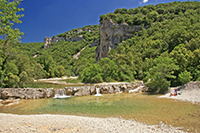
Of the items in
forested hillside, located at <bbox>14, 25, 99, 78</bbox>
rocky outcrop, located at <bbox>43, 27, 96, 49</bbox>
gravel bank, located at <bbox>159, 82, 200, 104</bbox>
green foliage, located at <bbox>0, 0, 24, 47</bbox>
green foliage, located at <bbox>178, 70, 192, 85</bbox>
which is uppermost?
rocky outcrop, located at <bbox>43, 27, 96, 49</bbox>

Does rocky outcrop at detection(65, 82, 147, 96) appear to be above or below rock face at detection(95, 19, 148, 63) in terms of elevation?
below

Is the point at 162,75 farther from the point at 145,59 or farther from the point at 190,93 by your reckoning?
the point at 145,59

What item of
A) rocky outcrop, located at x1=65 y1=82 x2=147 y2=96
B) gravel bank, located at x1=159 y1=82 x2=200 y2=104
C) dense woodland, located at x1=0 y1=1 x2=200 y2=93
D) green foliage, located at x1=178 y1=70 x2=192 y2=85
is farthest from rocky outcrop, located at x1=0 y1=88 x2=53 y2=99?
green foliage, located at x1=178 y1=70 x2=192 y2=85

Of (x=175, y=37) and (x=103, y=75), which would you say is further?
(x=103, y=75)

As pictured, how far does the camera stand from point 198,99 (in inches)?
617

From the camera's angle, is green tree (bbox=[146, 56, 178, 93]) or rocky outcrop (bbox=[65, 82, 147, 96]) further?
rocky outcrop (bbox=[65, 82, 147, 96])

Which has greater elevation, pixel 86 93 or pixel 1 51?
pixel 1 51

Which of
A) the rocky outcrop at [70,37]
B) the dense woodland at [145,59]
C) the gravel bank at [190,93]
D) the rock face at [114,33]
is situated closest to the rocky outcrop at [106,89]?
the dense woodland at [145,59]

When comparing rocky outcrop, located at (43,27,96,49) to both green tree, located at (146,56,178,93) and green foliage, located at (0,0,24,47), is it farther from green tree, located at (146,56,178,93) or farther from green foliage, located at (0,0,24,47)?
green foliage, located at (0,0,24,47)

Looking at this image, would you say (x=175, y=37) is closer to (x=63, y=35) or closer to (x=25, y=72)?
(x=25, y=72)

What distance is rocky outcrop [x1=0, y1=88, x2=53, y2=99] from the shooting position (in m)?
19.2

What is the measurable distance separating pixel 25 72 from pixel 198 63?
2867 cm

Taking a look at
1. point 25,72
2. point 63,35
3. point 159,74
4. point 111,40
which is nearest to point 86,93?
point 25,72

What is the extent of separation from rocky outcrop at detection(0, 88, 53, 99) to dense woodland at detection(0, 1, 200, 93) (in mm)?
1896
